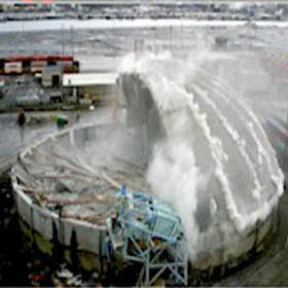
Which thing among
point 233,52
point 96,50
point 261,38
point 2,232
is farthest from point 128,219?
point 261,38

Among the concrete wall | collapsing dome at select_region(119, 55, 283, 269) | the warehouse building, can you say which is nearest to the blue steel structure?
collapsing dome at select_region(119, 55, 283, 269)

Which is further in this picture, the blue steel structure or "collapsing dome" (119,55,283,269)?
"collapsing dome" (119,55,283,269)

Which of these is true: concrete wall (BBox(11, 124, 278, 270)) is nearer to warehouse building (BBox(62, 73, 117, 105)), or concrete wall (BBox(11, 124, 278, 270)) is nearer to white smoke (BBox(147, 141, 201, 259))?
white smoke (BBox(147, 141, 201, 259))

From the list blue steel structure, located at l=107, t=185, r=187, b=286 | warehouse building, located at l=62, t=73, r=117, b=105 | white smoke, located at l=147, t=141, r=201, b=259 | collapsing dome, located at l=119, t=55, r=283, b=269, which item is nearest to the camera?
blue steel structure, located at l=107, t=185, r=187, b=286

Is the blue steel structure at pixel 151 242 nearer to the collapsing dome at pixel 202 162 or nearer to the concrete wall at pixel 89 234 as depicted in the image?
the collapsing dome at pixel 202 162

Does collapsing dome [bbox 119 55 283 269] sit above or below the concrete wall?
above

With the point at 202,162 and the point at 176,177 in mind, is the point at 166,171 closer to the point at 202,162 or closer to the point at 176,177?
the point at 176,177
